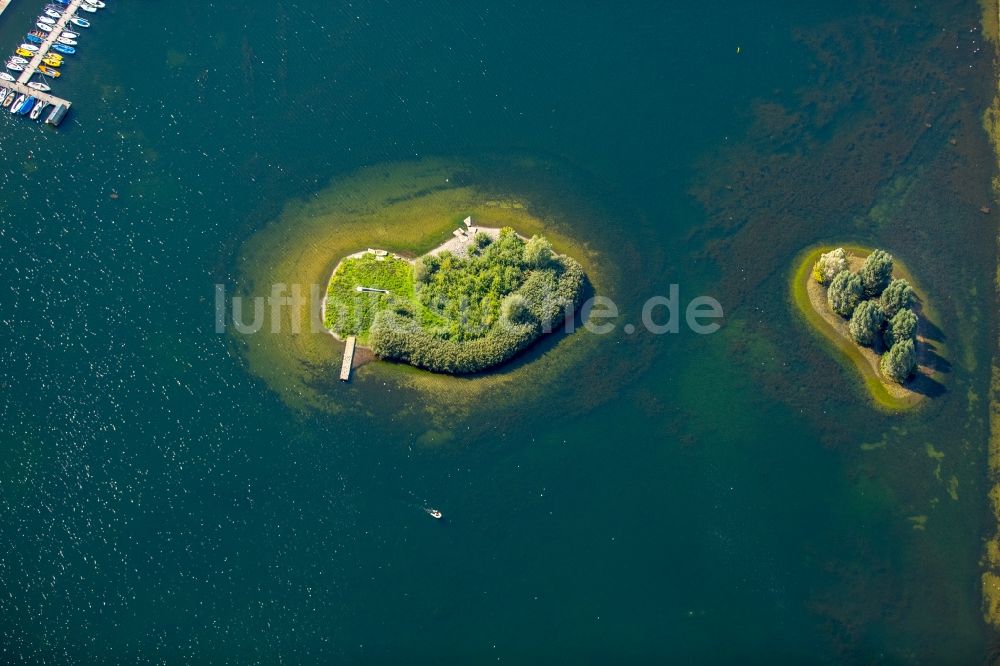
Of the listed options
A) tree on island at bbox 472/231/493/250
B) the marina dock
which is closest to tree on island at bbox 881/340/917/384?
tree on island at bbox 472/231/493/250

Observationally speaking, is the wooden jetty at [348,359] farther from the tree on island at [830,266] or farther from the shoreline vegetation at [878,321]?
the tree on island at [830,266]

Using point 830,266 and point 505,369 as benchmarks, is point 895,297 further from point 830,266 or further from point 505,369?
point 505,369

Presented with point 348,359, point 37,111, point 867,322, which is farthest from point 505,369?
point 37,111

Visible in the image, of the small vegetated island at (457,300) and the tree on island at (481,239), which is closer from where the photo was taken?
the small vegetated island at (457,300)

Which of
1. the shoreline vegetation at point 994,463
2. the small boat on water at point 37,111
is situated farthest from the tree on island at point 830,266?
the small boat on water at point 37,111

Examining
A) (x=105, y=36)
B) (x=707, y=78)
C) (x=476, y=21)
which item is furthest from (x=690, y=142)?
(x=105, y=36)

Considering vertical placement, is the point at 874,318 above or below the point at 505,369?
above
